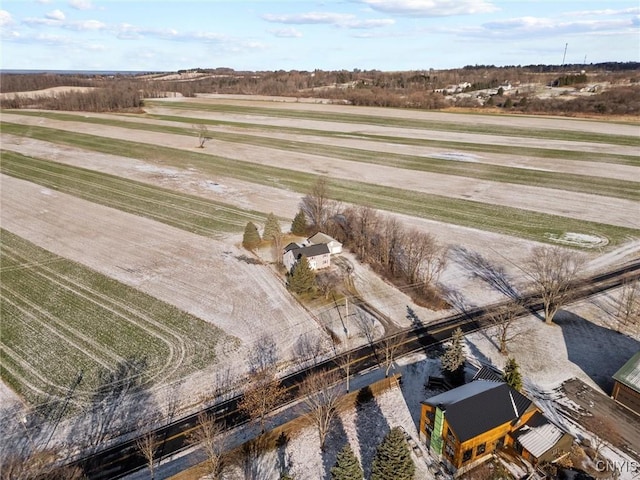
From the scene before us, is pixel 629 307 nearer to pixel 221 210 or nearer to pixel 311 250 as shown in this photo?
pixel 311 250

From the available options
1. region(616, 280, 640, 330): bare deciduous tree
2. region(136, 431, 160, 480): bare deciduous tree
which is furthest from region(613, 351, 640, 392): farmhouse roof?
region(136, 431, 160, 480): bare deciduous tree

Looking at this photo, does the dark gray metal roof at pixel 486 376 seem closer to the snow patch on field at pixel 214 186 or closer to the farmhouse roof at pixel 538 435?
the farmhouse roof at pixel 538 435

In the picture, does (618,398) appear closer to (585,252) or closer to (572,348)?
(572,348)

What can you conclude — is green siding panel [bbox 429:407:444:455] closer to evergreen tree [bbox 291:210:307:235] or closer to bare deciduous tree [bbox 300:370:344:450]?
bare deciduous tree [bbox 300:370:344:450]

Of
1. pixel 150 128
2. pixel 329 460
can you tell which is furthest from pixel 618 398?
pixel 150 128

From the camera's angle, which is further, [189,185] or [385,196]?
[189,185]

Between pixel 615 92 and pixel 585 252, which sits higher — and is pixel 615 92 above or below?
above
